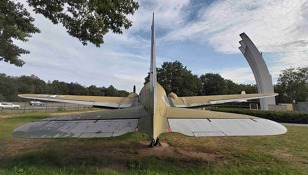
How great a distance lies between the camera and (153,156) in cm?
690

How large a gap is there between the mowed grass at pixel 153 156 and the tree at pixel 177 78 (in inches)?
2001

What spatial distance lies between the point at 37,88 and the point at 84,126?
88944 mm

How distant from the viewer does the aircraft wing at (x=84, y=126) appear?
4566 mm

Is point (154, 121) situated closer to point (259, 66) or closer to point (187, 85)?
point (259, 66)

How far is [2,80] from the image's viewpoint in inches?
2958

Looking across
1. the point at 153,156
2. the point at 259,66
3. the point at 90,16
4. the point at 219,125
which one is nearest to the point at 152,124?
the point at 219,125

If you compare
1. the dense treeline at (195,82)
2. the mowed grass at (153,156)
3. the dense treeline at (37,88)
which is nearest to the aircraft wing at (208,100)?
the mowed grass at (153,156)

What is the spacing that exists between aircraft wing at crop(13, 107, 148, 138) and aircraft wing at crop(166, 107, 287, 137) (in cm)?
105

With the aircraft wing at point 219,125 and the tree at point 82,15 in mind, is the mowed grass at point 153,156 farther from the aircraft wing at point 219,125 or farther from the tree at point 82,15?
the tree at point 82,15

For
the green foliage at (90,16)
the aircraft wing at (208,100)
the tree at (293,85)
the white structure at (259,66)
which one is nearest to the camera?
the green foliage at (90,16)

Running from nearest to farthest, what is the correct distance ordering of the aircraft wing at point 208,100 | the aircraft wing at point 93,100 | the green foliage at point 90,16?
the green foliage at point 90,16 → the aircraft wing at point 93,100 → the aircraft wing at point 208,100

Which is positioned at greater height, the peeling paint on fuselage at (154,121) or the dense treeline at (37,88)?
the dense treeline at (37,88)

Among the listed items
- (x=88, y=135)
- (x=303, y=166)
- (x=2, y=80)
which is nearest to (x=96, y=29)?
(x=88, y=135)

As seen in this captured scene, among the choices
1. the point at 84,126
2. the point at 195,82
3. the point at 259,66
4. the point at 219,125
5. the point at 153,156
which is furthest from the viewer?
the point at 195,82
